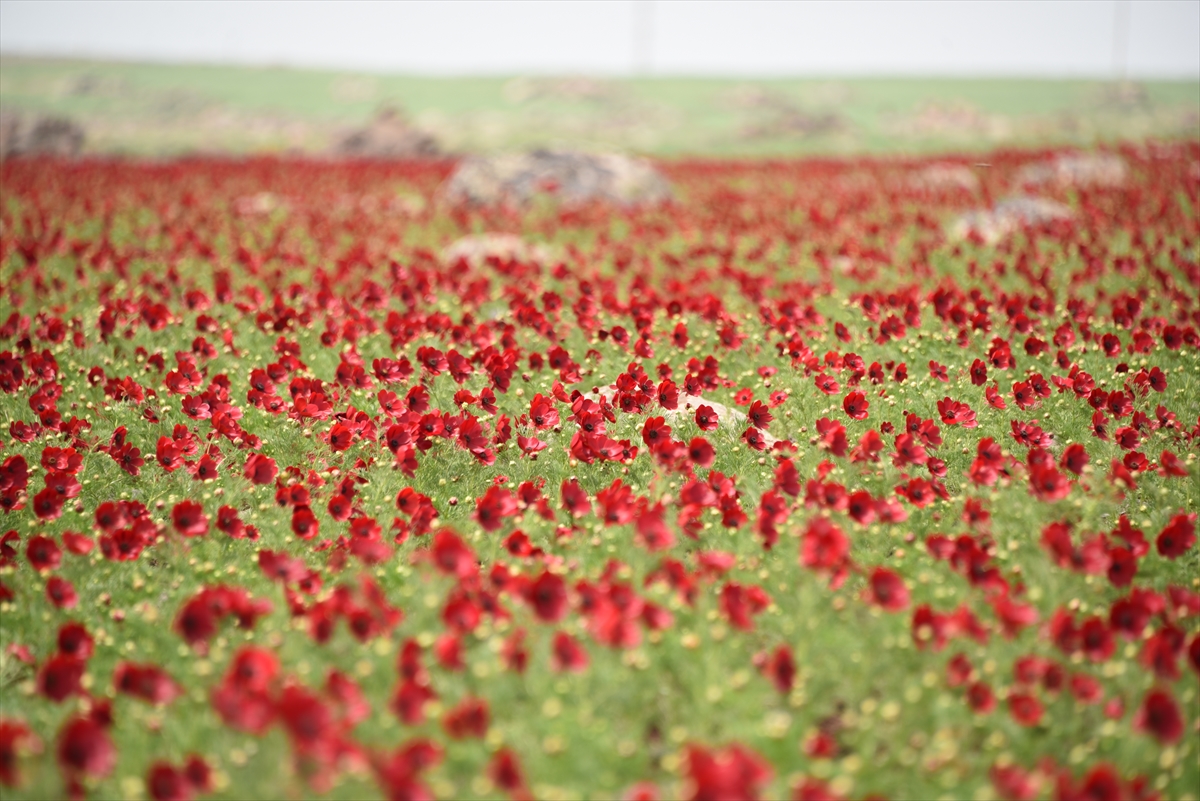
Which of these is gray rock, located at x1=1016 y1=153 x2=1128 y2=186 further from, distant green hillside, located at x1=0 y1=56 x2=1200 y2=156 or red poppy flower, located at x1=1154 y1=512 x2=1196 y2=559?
distant green hillside, located at x1=0 y1=56 x2=1200 y2=156

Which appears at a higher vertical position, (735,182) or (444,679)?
(735,182)

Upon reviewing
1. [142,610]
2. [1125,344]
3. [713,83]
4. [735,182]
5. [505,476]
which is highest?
[713,83]

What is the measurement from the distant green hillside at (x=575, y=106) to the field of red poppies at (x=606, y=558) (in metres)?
31.5

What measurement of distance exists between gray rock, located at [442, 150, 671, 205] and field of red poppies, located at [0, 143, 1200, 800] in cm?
751

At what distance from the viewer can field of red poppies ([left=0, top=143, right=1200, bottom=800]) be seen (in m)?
2.42

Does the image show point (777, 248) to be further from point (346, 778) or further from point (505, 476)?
point (346, 778)

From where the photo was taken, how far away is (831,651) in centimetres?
296

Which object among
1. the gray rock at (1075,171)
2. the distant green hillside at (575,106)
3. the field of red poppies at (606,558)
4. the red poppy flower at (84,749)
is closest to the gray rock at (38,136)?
the distant green hillside at (575,106)

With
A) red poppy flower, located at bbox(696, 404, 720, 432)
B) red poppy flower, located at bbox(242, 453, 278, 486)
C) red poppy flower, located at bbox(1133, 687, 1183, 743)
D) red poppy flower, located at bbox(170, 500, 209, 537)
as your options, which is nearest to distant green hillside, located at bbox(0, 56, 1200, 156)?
red poppy flower, located at bbox(696, 404, 720, 432)

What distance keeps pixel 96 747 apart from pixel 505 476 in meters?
2.48

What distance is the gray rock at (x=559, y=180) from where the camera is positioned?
48.0 ft

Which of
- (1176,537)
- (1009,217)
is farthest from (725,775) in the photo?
(1009,217)

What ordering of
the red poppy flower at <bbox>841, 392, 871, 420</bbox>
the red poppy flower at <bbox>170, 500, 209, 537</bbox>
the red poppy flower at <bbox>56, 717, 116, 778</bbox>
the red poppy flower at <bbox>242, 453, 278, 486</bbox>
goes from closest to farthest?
the red poppy flower at <bbox>56, 717, 116, 778</bbox>, the red poppy flower at <bbox>170, 500, 209, 537</bbox>, the red poppy flower at <bbox>242, 453, 278, 486</bbox>, the red poppy flower at <bbox>841, 392, 871, 420</bbox>

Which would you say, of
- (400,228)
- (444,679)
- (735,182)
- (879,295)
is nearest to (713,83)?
(735,182)
